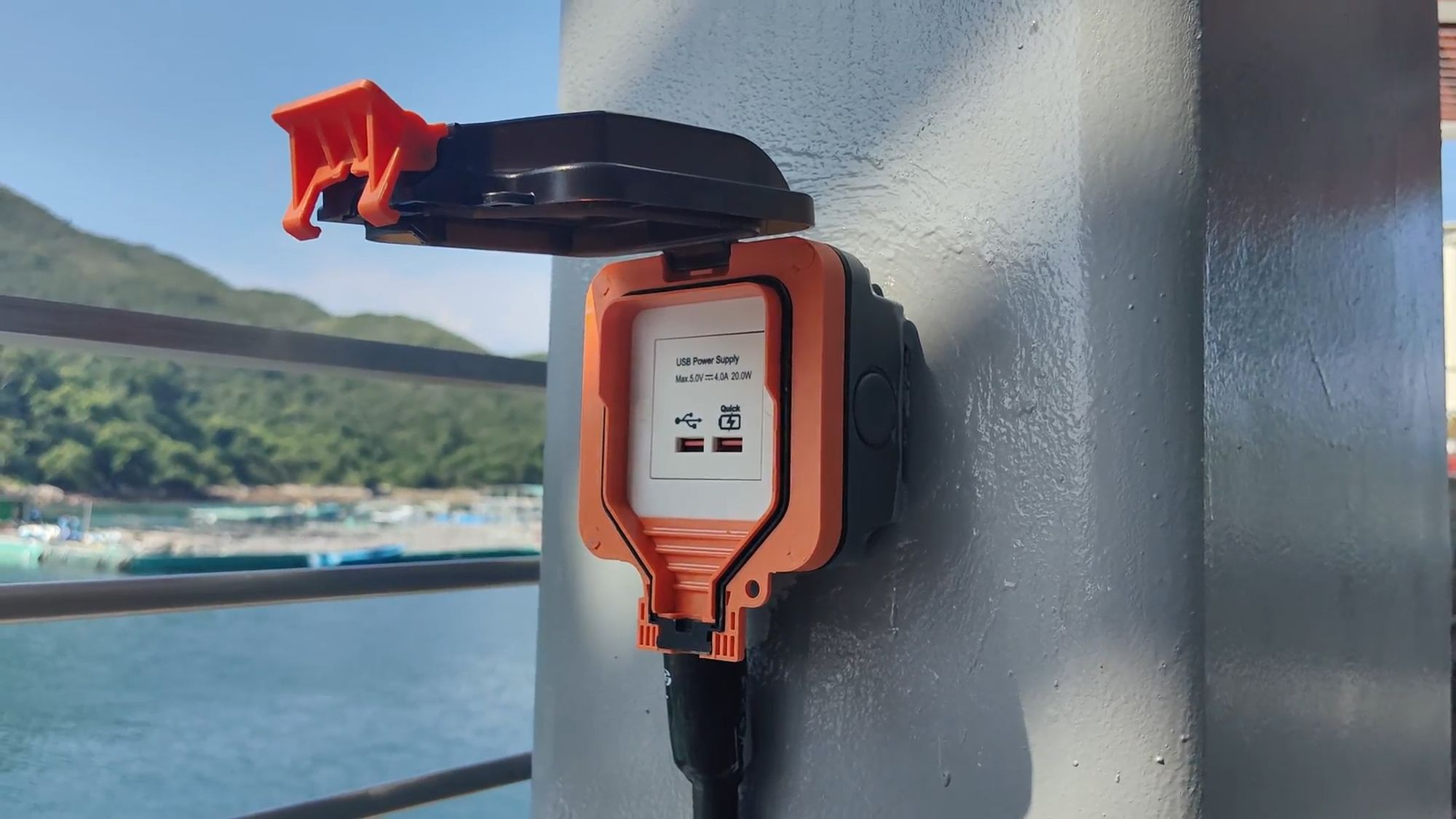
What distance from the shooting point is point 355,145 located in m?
0.51

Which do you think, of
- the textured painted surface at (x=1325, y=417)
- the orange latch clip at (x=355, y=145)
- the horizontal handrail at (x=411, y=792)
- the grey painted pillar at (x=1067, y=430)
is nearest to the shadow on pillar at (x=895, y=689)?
the grey painted pillar at (x=1067, y=430)

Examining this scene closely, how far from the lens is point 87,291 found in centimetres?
563

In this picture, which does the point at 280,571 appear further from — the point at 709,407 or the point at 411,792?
the point at 709,407

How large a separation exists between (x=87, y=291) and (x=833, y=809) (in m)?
6.32

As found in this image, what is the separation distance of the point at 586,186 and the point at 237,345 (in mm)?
620

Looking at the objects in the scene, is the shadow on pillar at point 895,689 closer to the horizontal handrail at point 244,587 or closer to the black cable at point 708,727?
the black cable at point 708,727

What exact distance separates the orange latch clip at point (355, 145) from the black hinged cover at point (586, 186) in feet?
0.03

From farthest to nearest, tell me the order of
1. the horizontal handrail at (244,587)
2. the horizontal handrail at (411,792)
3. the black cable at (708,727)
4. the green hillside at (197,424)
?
1. the green hillside at (197,424)
2. the horizontal handrail at (411,792)
3. the horizontal handrail at (244,587)
4. the black cable at (708,727)

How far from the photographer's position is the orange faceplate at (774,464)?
21.5 inches

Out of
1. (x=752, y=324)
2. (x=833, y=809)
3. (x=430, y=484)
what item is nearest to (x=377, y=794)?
(x=833, y=809)

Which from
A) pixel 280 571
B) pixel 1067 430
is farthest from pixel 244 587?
pixel 1067 430

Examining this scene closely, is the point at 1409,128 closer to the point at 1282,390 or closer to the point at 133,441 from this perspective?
the point at 1282,390

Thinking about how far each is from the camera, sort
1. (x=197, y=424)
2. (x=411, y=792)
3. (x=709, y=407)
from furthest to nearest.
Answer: (x=197, y=424)
(x=411, y=792)
(x=709, y=407)

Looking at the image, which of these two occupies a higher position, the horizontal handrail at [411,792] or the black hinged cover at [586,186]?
the black hinged cover at [586,186]
